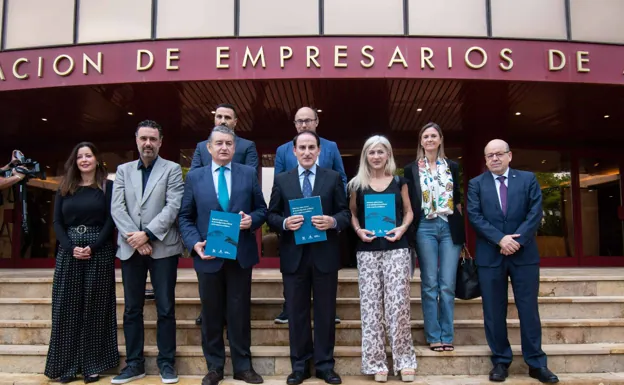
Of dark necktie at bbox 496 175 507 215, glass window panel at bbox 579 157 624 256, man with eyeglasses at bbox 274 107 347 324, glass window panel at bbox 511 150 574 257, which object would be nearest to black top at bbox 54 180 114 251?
man with eyeglasses at bbox 274 107 347 324

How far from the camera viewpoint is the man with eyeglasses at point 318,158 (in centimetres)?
450

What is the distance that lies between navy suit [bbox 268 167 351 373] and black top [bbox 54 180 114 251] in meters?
1.48

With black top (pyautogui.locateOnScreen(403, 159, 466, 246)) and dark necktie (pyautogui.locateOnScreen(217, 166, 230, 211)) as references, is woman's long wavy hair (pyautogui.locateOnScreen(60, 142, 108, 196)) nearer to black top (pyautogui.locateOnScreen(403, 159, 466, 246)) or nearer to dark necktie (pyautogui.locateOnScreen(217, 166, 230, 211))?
dark necktie (pyautogui.locateOnScreen(217, 166, 230, 211))

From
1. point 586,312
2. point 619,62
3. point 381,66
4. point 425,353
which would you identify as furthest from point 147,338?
point 619,62

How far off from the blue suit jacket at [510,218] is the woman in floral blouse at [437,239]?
0.20 metres

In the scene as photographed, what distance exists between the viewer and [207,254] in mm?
3805

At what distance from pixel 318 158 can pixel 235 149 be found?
0.81 metres

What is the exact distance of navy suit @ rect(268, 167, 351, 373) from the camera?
3957 mm

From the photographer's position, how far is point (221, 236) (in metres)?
3.79

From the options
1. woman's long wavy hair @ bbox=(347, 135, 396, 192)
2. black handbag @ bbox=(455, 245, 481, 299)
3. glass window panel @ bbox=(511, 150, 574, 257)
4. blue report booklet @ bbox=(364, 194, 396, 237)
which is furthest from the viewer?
glass window panel @ bbox=(511, 150, 574, 257)

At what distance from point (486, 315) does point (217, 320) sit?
7.64 feet

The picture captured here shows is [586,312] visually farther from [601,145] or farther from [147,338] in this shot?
[601,145]

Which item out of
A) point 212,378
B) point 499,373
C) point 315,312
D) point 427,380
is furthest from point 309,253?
point 499,373

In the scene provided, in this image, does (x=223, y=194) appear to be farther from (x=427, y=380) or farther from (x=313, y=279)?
(x=427, y=380)
